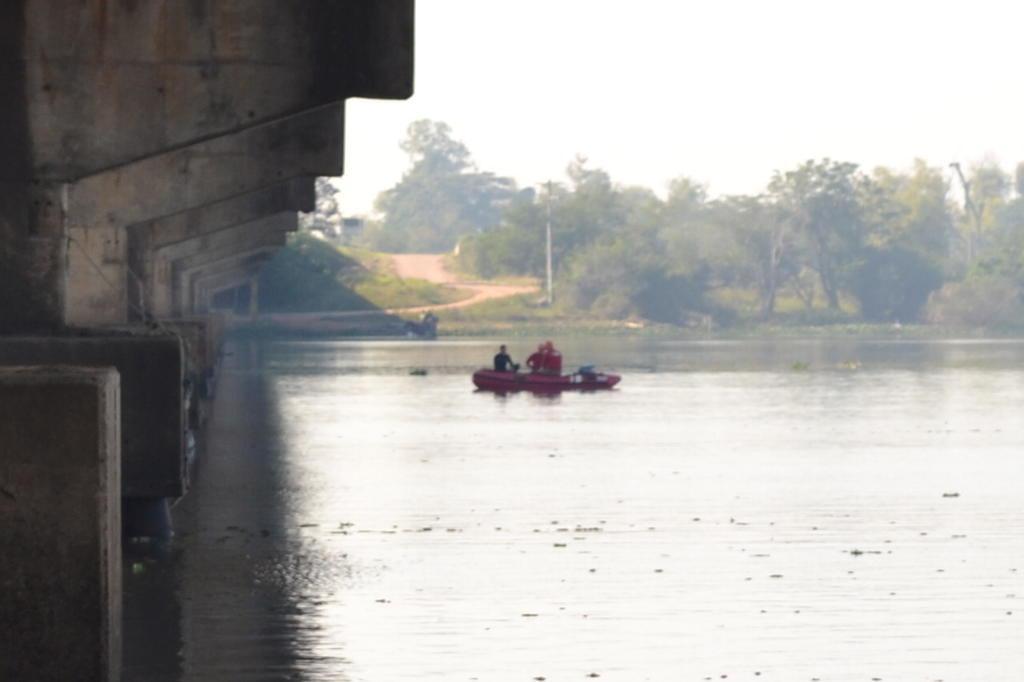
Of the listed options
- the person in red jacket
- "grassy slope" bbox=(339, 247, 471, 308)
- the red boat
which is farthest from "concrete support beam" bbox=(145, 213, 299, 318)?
"grassy slope" bbox=(339, 247, 471, 308)

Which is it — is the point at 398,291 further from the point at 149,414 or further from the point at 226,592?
the point at 226,592

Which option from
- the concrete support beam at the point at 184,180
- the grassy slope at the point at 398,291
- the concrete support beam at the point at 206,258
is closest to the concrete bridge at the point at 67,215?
the concrete support beam at the point at 184,180

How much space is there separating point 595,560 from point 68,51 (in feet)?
24.0

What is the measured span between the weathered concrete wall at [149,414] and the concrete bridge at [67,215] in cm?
2

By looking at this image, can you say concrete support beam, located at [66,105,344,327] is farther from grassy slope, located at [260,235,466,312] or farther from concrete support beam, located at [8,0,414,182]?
grassy slope, located at [260,235,466,312]

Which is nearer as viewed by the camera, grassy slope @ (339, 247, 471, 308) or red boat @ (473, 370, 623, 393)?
red boat @ (473, 370, 623, 393)

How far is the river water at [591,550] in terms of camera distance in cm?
1753

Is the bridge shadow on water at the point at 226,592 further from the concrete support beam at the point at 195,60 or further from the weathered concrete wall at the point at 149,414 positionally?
the concrete support beam at the point at 195,60

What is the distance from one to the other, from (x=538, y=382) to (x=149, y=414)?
144 ft

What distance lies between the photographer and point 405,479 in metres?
34.9

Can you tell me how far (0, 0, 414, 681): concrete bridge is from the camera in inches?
561

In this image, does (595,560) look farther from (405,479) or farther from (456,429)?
(456,429)

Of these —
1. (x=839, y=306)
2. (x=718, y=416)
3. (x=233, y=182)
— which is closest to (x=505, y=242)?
(x=839, y=306)

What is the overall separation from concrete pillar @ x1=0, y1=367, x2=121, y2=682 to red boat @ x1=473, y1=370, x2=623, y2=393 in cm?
5216
